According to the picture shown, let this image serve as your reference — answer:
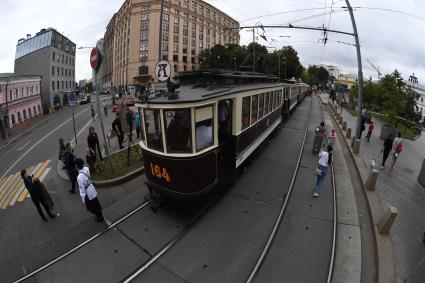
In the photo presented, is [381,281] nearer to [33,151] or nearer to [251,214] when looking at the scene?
[251,214]

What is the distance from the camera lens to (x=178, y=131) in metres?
5.38

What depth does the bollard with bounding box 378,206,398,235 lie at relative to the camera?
5555 millimetres

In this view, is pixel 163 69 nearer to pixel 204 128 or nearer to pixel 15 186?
pixel 204 128

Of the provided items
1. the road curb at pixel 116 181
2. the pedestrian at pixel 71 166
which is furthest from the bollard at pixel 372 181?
the pedestrian at pixel 71 166

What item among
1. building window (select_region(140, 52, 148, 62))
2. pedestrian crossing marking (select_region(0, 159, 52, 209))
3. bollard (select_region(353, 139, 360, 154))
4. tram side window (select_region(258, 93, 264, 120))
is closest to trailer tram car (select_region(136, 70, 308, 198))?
tram side window (select_region(258, 93, 264, 120))

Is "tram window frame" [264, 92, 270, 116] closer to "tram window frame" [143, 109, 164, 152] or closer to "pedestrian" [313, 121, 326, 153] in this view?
"pedestrian" [313, 121, 326, 153]

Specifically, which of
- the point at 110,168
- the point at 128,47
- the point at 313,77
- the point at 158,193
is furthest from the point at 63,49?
the point at 313,77

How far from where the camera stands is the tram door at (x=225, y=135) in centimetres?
642

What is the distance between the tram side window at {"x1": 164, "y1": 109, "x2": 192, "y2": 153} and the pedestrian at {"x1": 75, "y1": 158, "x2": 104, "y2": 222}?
208 centimetres

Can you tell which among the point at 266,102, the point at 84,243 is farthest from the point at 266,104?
the point at 84,243

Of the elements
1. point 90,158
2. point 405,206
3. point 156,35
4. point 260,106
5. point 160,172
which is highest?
point 156,35

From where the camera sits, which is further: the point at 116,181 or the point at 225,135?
the point at 116,181

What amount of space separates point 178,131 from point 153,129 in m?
0.74

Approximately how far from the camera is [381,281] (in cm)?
450
